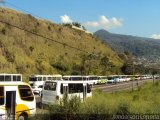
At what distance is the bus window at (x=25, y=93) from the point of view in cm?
1871

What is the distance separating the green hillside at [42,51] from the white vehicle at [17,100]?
Result: 44.9 meters

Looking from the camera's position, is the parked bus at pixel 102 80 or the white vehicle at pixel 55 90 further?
the parked bus at pixel 102 80

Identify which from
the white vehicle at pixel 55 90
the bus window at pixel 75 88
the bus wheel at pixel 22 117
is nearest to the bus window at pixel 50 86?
the white vehicle at pixel 55 90

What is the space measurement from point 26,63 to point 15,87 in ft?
187

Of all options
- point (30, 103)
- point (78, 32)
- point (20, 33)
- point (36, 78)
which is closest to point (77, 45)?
point (78, 32)

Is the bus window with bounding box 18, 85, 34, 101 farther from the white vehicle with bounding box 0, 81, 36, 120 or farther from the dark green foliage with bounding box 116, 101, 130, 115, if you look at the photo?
the dark green foliage with bounding box 116, 101, 130, 115

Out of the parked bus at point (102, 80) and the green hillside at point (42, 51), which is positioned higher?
the green hillside at point (42, 51)

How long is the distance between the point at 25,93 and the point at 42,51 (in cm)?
7019

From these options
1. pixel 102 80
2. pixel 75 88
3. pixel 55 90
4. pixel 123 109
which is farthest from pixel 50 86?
pixel 102 80

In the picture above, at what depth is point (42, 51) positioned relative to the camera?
88875mm

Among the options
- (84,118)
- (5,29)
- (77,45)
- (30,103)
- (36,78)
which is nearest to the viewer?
(84,118)

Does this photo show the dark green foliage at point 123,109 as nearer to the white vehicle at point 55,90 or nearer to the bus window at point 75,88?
the white vehicle at point 55,90

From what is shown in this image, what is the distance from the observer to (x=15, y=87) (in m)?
18.3

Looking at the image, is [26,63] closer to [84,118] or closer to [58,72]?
[58,72]
